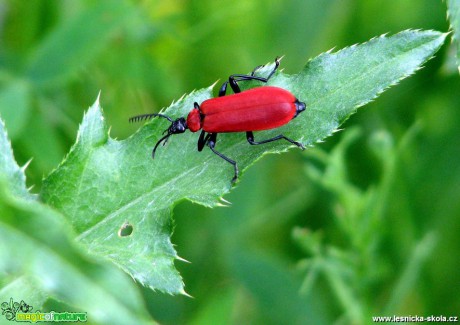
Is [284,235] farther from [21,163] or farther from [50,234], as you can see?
[50,234]

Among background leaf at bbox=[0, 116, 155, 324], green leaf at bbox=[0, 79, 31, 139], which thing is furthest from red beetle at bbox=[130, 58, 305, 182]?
green leaf at bbox=[0, 79, 31, 139]

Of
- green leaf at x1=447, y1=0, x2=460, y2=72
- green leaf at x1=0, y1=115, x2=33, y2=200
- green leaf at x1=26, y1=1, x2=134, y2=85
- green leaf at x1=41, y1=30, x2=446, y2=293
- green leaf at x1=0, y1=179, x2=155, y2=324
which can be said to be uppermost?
green leaf at x1=26, y1=1, x2=134, y2=85

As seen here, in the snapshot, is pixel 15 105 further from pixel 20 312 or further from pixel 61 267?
pixel 61 267

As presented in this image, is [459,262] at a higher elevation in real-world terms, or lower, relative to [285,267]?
higher

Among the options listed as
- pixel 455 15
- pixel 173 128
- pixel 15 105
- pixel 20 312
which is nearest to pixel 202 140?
pixel 173 128

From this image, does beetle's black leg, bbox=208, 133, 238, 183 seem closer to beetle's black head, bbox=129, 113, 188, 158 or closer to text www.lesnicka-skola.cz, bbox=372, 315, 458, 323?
beetle's black head, bbox=129, 113, 188, 158

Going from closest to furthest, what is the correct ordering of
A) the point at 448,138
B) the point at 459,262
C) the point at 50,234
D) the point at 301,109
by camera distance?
the point at 50,234 < the point at 301,109 < the point at 459,262 < the point at 448,138

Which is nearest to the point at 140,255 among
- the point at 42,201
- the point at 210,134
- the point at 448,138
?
the point at 42,201
